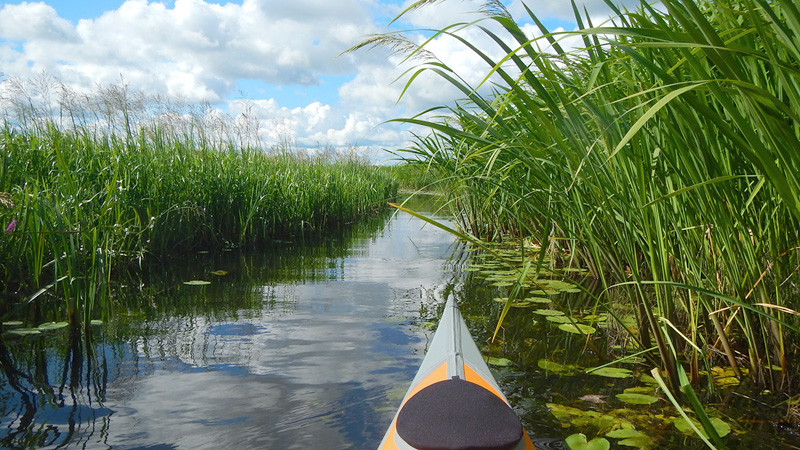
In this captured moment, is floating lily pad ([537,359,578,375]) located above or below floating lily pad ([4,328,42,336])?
below

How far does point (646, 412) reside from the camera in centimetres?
206

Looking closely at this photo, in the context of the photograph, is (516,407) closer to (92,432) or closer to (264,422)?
(264,422)

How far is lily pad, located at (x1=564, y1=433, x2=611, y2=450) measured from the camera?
1.74 m

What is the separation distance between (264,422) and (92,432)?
0.61 meters

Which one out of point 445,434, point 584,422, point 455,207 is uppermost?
point 455,207

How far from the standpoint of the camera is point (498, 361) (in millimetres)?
2629

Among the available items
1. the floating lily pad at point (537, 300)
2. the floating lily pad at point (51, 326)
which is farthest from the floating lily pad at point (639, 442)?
the floating lily pad at point (51, 326)

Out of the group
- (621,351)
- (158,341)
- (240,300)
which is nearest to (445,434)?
(621,351)

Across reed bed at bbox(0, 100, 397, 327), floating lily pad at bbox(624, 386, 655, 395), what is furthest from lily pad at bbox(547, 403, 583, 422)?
reed bed at bbox(0, 100, 397, 327)

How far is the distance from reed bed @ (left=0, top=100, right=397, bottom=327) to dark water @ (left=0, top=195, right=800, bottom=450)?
0.41 meters

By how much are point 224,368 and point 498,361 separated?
1.35 meters

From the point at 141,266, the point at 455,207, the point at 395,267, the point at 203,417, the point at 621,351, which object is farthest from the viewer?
the point at 455,207

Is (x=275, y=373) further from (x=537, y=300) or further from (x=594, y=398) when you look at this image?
(x=537, y=300)

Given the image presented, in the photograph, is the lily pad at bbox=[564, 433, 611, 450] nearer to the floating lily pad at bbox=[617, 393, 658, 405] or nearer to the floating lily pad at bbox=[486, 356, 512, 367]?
the floating lily pad at bbox=[617, 393, 658, 405]
